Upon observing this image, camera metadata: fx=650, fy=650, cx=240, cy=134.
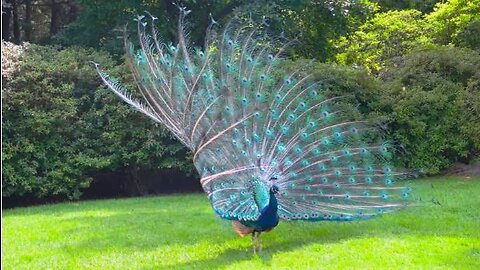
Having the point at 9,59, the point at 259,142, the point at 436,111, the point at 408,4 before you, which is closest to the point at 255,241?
the point at 259,142

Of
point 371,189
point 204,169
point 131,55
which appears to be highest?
point 131,55

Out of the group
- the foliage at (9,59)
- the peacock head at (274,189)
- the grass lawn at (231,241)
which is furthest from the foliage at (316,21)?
the peacock head at (274,189)

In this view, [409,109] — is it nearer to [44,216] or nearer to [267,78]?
[267,78]

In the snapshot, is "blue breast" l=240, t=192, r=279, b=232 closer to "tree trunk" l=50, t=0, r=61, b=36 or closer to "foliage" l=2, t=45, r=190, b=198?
"foliage" l=2, t=45, r=190, b=198

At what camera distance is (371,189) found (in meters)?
7.95

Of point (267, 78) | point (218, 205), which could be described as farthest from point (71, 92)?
point (218, 205)

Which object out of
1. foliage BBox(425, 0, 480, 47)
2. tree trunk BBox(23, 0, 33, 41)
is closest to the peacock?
foliage BBox(425, 0, 480, 47)

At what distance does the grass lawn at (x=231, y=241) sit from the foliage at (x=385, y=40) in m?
7.92

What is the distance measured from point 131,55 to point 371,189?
3487mm

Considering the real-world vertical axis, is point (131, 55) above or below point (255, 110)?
above

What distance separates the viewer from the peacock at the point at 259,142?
713 cm

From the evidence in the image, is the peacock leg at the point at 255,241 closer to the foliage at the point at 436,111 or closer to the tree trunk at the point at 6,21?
the foliage at the point at 436,111

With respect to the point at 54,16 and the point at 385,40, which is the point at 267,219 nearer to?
the point at 385,40

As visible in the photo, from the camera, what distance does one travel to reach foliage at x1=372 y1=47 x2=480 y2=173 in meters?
14.7
